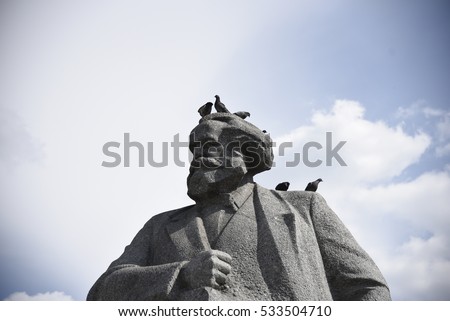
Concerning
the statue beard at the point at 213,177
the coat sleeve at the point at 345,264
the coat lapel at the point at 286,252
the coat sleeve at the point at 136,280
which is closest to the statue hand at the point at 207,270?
the coat sleeve at the point at 136,280

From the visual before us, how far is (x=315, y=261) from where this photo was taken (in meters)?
7.70

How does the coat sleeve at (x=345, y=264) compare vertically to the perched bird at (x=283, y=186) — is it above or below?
below

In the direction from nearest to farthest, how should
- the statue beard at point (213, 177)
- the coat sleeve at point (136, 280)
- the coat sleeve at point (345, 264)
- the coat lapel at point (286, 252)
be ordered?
the coat sleeve at point (136, 280)
the coat lapel at point (286, 252)
the coat sleeve at point (345, 264)
the statue beard at point (213, 177)

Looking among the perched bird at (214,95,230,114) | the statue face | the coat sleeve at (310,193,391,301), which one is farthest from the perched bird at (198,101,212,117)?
the coat sleeve at (310,193,391,301)

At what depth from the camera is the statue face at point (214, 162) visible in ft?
27.1

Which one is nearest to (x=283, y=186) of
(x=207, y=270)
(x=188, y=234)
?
(x=188, y=234)

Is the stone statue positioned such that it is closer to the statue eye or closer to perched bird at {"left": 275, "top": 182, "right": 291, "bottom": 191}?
the statue eye

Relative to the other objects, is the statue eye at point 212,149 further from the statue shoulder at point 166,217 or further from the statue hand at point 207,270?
the statue hand at point 207,270

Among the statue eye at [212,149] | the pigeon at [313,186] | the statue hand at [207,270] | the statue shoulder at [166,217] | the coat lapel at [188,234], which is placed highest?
the statue eye at [212,149]

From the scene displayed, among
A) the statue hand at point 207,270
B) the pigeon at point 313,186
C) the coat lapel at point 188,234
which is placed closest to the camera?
the statue hand at point 207,270

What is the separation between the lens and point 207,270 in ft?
22.3

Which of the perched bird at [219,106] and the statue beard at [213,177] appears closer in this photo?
the statue beard at [213,177]
